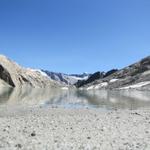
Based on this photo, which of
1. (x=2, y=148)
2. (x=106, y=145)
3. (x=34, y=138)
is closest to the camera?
(x=2, y=148)

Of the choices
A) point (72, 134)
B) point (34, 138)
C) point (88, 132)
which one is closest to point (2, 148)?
point (34, 138)

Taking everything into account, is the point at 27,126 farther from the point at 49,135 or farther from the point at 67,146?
the point at 67,146

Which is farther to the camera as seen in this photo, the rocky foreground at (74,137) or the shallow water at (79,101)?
the shallow water at (79,101)

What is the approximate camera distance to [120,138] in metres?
17.0

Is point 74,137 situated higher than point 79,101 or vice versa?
point 79,101

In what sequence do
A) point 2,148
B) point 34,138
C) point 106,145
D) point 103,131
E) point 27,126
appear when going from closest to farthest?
point 2,148
point 106,145
point 34,138
point 103,131
point 27,126

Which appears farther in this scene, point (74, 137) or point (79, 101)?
point (79, 101)

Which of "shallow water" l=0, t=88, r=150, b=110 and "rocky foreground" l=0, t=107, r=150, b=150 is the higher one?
"shallow water" l=0, t=88, r=150, b=110

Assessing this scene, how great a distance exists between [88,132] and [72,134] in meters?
1.20

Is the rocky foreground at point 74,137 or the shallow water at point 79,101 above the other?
the shallow water at point 79,101

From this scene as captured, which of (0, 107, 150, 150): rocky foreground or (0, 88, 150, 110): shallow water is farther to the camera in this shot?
(0, 88, 150, 110): shallow water

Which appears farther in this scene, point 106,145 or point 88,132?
point 88,132

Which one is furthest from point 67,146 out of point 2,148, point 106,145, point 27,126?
point 27,126

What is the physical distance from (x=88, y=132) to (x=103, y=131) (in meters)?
0.97
